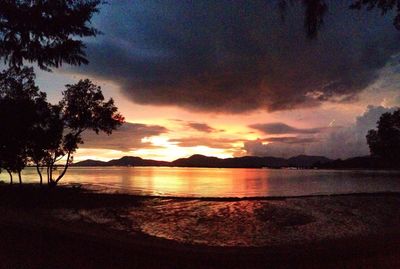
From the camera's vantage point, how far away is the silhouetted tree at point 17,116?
3566 cm

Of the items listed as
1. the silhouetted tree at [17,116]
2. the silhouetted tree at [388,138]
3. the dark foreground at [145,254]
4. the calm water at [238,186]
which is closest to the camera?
the dark foreground at [145,254]

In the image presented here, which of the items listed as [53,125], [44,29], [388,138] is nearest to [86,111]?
[53,125]

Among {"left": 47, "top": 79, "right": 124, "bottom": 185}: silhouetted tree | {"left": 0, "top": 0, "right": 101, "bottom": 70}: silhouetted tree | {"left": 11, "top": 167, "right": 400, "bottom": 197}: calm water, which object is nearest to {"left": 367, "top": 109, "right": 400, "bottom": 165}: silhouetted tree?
{"left": 11, "top": 167, "right": 400, "bottom": 197}: calm water

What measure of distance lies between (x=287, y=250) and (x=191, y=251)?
9.73 ft

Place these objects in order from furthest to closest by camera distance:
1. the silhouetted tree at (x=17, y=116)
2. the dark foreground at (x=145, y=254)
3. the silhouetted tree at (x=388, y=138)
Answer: the silhouetted tree at (x=388, y=138) → the silhouetted tree at (x=17, y=116) → the dark foreground at (x=145, y=254)

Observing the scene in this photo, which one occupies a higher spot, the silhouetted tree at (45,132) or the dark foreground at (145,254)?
the silhouetted tree at (45,132)

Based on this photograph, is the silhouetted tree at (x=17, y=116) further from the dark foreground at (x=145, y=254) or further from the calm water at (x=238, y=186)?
the dark foreground at (x=145, y=254)

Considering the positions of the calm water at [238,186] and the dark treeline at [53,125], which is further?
the calm water at [238,186]

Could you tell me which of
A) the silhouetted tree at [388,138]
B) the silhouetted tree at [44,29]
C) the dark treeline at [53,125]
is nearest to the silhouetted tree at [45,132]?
the dark treeline at [53,125]

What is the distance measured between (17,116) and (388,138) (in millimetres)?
115176

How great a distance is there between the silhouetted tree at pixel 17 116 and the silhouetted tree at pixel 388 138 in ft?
353

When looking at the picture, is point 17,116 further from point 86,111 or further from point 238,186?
point 238,186

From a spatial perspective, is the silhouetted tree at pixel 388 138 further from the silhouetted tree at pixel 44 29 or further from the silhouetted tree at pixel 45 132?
the silhouetted tree at pixel 44 29

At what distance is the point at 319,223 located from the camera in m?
22.4
